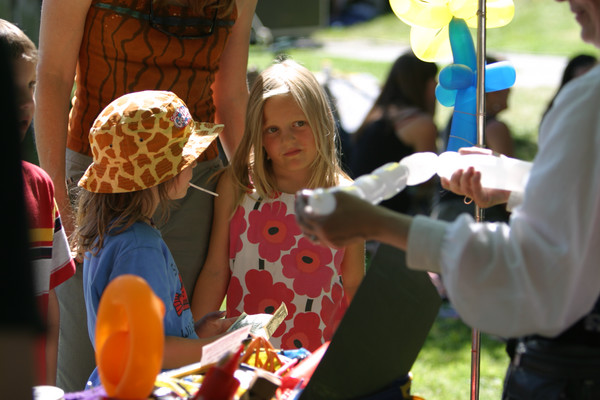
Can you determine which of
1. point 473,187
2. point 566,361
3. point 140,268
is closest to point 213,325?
point 140,268

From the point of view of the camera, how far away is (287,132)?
2.26m

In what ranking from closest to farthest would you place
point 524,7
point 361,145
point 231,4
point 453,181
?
point 453,181
point 231,4
point 361,145
point 524,7

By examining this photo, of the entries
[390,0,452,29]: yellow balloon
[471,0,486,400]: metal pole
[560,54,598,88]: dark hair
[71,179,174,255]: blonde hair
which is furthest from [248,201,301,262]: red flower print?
[560,54,598,88]: dark hair

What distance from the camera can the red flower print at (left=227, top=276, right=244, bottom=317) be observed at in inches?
89.5

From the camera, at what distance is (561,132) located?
1149mm

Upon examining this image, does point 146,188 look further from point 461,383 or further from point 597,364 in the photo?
point 461,383

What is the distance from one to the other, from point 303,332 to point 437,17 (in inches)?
41.6

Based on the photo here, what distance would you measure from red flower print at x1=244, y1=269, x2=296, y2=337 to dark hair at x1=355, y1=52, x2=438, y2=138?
3.13 m

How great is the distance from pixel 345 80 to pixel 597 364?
6270 millimetres

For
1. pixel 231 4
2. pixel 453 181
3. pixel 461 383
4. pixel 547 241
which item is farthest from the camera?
pixel 461 383

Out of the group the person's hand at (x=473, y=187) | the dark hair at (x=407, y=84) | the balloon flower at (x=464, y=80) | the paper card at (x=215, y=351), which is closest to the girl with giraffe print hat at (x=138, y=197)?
the paper card at (x=215, y=351)

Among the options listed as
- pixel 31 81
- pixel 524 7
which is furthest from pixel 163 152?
pixel 524 7

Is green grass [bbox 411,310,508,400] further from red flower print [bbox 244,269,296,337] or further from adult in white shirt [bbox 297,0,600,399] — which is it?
adult in white shirt [bbox 297,0,600,399]

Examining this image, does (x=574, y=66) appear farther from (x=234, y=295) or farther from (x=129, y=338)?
(x=129, y=338)
